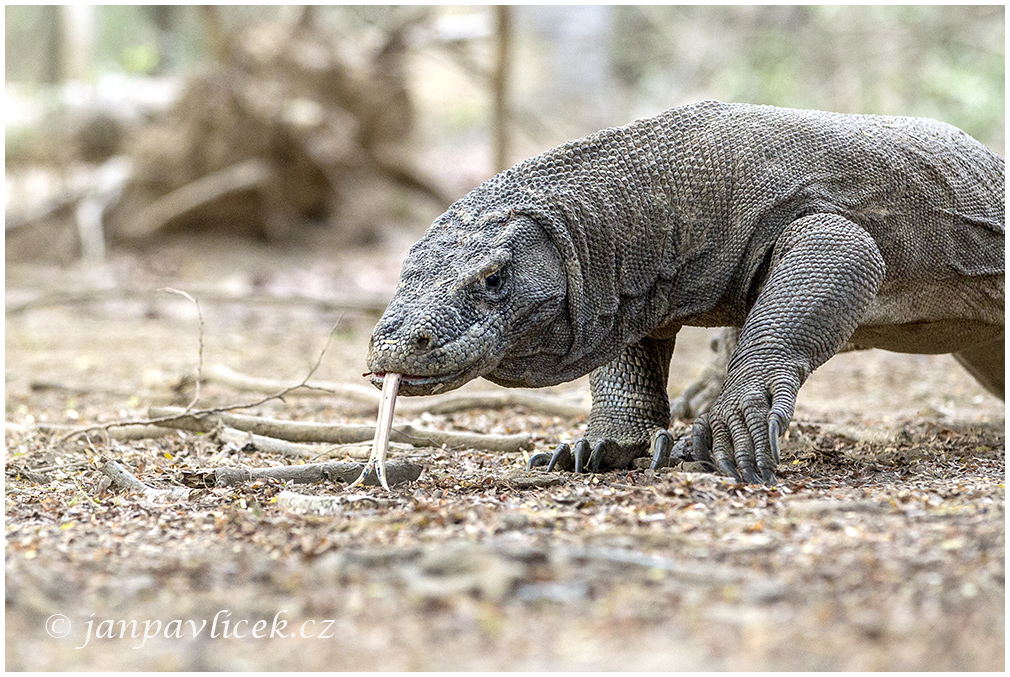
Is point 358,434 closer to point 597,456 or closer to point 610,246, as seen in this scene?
point 597,456

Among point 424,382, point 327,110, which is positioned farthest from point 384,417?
point 327,110

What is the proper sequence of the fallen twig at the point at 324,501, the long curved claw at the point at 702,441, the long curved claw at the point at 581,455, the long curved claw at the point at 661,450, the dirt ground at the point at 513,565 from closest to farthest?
the dirt ground at the point at 513,565
the fallen twig at the point at 324,501
the long curved claw at the point at 702,441
the long curved claw at the point at 661,450
the long curved claw at the point at 581,455

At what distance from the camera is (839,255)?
13.2ft

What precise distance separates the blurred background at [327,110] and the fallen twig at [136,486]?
8.24 meters

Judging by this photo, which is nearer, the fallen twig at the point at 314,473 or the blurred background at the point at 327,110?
the fallen twig at the point at 314,473

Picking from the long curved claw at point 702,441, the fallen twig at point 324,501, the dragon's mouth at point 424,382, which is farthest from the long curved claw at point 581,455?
the fallen twig at point 324,501

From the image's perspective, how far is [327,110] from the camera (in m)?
13.3

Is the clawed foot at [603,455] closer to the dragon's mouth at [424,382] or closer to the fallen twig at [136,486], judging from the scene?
the dragon's mouth at [424,382]

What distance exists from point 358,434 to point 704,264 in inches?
68.3

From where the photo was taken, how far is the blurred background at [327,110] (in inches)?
498

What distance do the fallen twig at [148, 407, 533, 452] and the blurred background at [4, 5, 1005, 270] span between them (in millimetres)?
7201

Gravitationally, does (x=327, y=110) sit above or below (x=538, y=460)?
above

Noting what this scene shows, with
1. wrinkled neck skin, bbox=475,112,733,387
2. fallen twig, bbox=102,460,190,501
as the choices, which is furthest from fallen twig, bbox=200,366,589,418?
fallen twig, bbox=102,460,190,501

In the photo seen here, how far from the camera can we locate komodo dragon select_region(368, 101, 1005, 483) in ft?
12.1
